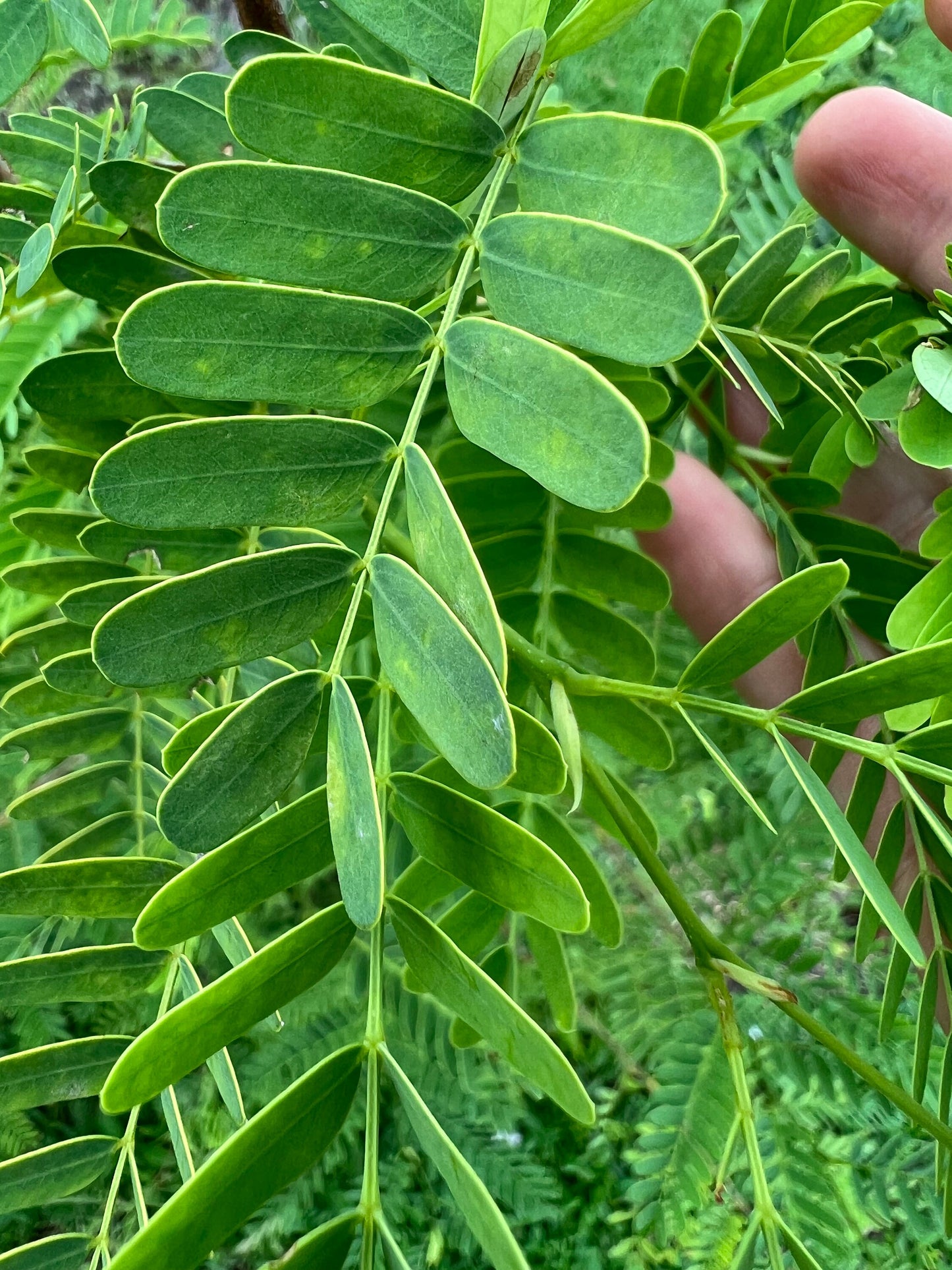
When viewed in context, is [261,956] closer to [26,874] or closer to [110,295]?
[26,874]

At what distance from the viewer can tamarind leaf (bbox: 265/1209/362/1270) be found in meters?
0.32

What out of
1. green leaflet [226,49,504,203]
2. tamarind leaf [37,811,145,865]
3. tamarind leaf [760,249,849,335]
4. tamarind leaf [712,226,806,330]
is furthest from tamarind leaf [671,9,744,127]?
tamarind leaf [37,811,145,865]

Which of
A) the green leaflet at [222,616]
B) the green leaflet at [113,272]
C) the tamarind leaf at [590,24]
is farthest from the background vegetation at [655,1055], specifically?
the tamarind leaf at [590,24]

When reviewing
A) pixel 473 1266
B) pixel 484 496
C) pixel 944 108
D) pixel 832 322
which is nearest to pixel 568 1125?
pixel 473 1266

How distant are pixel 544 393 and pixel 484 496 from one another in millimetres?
310

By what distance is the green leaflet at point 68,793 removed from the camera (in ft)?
1.65

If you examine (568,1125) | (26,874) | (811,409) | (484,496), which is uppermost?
(811,409)

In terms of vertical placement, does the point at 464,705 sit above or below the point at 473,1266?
above

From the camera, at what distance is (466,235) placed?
366mm

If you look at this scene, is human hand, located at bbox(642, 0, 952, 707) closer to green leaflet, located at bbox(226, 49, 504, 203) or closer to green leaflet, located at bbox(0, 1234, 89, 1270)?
green leaflet, located at bbox(226, 49, 504, 203)

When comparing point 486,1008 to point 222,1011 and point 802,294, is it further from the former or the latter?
point 802,294

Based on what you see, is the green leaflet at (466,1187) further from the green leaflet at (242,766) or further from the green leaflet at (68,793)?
Answer: the green leaflet at (68,793)

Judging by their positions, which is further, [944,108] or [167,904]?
[944,108]

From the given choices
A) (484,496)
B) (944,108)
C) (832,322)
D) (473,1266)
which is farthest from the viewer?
(473,1266)
